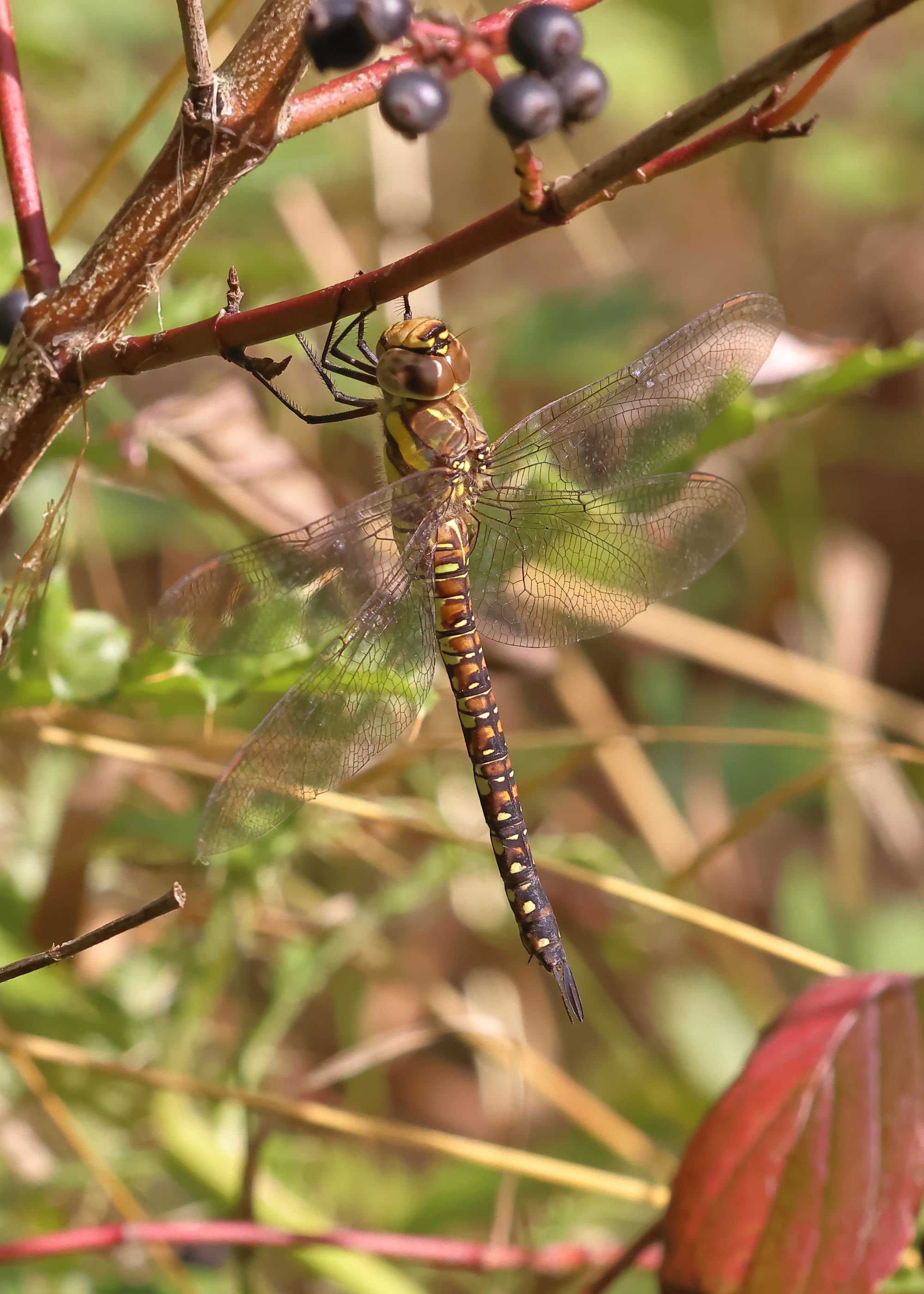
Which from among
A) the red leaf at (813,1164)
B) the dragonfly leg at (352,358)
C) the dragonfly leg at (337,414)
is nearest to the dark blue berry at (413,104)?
the dragonfly leg at (337,414)

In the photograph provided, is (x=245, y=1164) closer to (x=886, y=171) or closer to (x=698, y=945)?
(x=698, y=945)

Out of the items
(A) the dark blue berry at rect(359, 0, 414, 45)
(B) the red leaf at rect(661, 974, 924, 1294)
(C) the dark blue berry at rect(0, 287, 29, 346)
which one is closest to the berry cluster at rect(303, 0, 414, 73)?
(A) the dark blue berry at rect(359, 0, 414, 45)

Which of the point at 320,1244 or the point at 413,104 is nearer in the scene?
the point at 413,104

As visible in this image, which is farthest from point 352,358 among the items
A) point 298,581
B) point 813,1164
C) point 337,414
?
point 813,1164

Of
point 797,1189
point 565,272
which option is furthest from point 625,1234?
point 565,272

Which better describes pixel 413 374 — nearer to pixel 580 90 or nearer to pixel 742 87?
pixel 580 90

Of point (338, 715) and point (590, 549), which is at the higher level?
point (590, 549)

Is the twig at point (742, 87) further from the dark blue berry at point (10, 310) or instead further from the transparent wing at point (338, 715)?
the transparent wing at point (338, 715)

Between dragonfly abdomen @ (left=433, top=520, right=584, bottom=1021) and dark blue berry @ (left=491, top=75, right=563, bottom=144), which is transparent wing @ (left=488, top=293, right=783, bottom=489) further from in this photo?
dark blue berry @ (left=491, top=75, right=563, bottom=144)
